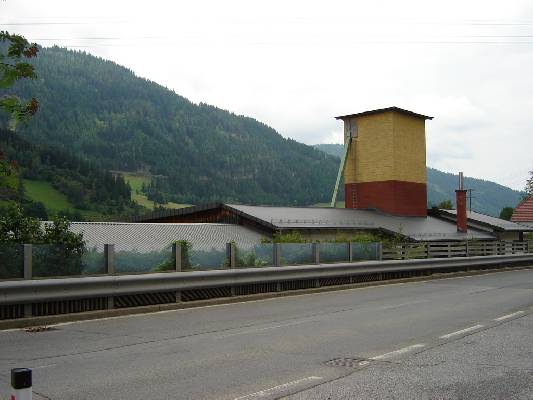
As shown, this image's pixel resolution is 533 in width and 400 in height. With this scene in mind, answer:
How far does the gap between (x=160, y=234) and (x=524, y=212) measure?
190ft

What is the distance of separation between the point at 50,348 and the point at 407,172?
143 ft

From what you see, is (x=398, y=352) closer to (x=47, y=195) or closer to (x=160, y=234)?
(x=160, y=234)

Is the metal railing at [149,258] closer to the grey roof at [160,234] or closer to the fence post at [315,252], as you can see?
the fence post at [315,252]

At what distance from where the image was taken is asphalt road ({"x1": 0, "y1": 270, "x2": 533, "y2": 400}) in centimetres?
632

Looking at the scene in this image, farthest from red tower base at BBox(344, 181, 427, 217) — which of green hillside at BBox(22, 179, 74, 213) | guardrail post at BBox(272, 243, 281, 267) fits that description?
green hillside at BBox(22, 179, 74, 213)

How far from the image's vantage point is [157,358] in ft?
26.4

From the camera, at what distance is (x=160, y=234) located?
2998 cm

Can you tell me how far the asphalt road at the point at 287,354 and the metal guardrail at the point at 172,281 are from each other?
64 cm

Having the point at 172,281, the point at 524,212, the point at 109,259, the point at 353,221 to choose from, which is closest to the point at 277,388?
the point at 109,259

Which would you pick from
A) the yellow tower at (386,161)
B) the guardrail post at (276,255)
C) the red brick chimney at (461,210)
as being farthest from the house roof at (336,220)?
the guardrail post at (276,255)

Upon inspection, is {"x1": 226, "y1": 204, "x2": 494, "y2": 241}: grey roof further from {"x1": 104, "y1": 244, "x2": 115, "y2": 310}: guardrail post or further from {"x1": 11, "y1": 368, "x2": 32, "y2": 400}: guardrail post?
{"x1": 11, "y1": 368, "x2": 32, "y2": 400}: guardrail post

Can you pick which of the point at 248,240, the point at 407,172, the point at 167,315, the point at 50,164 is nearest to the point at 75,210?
the point at 50,164

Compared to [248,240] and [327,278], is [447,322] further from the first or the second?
[248,240]

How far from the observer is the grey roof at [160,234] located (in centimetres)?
2689
